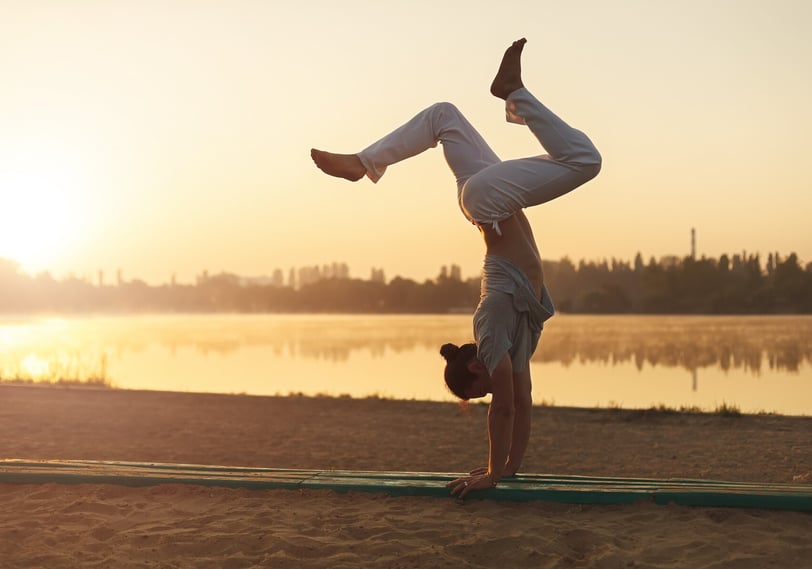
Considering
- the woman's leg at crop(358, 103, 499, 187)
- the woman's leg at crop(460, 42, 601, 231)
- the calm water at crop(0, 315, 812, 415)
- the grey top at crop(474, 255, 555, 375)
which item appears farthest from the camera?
the calm water at crop(0, 315, 812, 415)

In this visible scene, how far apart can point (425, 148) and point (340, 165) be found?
454 mm

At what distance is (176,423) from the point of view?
425 inches

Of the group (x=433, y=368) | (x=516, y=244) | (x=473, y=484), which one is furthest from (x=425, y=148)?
(x=433, y=368)

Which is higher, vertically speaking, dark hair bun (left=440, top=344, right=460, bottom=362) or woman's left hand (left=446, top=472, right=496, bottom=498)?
dark hair bun (left=440, top=344, right=460, bottom=362)

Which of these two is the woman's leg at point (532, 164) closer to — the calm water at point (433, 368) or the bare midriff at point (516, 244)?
the bare midriff at point (516, 244)

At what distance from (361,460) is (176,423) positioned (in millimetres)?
3860

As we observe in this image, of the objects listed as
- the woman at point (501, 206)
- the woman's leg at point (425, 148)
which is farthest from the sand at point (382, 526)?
the woman's leg at point (425, 148)

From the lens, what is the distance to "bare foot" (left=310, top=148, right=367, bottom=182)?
4027 millimetres

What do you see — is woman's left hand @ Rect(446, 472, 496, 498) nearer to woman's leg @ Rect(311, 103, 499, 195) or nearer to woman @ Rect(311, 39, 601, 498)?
woman @ Rect(311, 39, 601, 498)

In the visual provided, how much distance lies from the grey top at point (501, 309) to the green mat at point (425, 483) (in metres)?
0.86

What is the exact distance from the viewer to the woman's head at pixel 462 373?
434cm

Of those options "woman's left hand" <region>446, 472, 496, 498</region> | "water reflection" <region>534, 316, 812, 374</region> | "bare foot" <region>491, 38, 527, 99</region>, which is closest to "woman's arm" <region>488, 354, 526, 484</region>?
"woman's left hand" <region>446, 472, 496, 498</region>

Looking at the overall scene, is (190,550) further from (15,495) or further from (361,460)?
(361,460)

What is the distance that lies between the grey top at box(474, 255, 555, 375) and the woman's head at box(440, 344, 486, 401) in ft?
0.26
